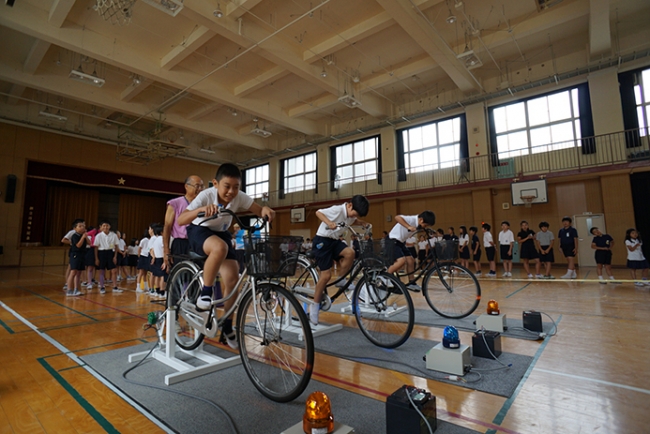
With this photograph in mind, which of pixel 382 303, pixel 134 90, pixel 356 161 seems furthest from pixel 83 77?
pixel 356 161

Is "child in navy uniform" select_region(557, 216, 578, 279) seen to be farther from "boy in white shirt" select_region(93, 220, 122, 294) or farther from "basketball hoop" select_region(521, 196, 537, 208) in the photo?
"boy in white shirt" select_region(93, 220, 122, 294)

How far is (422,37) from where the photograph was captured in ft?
27.9

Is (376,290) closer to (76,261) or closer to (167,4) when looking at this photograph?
(76,261)

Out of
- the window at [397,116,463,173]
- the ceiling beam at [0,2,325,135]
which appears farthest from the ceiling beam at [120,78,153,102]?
the window at [397,116,463,173]

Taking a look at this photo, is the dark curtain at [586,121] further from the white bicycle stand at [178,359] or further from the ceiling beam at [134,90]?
the ceiling beam at [134,90]

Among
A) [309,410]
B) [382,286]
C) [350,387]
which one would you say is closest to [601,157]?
[382,286]

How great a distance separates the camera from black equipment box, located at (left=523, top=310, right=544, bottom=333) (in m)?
3.17

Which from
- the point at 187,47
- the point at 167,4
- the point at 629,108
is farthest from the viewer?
the point at 629,108

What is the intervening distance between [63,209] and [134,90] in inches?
344

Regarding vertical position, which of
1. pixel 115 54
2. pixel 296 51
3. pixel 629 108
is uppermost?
pixel 296 51

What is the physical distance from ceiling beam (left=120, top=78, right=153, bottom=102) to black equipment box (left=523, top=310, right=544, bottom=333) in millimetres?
12605

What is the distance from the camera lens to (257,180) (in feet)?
68.0

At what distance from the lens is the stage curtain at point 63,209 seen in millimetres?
15688

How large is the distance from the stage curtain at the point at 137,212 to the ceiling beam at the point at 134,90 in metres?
7.78
